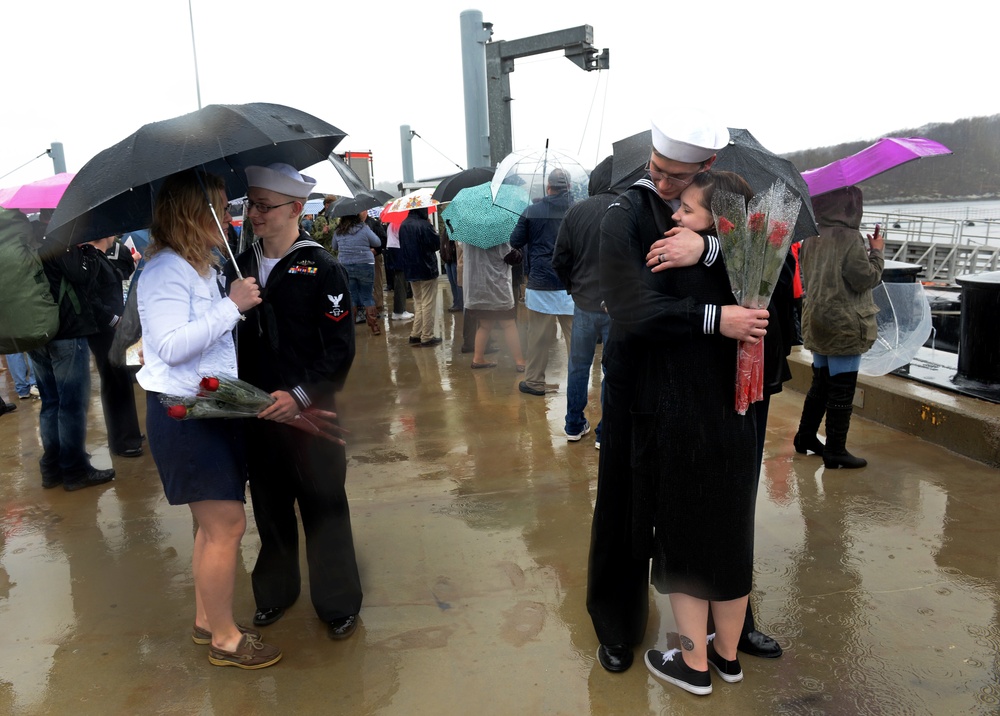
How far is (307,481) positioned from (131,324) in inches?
35.4

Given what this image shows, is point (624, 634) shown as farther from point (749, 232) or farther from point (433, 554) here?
point (749, 232)

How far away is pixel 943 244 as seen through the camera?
113 feet

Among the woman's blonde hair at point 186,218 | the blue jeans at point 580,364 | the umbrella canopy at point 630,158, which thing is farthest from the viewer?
the blue jeans at point 580,364

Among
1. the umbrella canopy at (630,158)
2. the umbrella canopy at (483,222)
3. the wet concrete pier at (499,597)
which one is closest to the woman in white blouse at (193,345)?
the wet concrete pier at (499,597)

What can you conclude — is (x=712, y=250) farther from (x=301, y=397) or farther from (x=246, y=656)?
(x=246, y=656)

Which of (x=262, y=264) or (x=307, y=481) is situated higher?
(x=262, y=264)

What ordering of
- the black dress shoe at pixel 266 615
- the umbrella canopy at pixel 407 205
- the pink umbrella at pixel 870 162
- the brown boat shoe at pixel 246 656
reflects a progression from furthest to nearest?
1. the umbrella canopy at pixel 407 205
2. the pink umbrella at pixel 870 162
3. the black dress shoe at pixel 266 615
4. the brown boat shoe at pixel 246 656

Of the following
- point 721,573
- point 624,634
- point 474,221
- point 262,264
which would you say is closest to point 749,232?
point 721,573

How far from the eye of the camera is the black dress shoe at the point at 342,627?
291 cm

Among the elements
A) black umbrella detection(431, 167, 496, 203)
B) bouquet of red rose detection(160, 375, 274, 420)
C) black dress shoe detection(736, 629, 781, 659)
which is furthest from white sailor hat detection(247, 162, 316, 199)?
black umbrella detection(431, 167, 496, 203)

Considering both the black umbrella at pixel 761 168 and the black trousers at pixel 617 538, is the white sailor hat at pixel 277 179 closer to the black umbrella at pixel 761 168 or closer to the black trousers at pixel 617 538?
the black trousers at pixel 617 538

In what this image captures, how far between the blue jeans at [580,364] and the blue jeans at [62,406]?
323 centimetres

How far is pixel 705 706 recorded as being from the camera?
243cm

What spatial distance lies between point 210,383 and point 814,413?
372 centimetres
